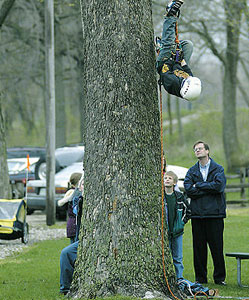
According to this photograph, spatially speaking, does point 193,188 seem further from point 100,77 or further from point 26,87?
point 26,87

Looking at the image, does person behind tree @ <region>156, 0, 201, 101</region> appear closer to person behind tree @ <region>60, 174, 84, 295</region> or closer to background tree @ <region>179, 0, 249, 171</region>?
person behind tree @ <region>60, 174, 84, 295</region>

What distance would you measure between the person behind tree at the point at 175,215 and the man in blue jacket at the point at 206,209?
0.91ft

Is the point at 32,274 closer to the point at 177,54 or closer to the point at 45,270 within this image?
the point at 45,270

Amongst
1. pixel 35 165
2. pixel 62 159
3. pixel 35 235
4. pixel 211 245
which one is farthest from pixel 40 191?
pixel 211 245

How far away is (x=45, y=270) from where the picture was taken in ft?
34.2

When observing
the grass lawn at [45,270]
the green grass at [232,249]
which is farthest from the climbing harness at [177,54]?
the green grass at [232,249]

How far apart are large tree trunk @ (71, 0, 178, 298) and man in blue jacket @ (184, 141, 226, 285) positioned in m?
1.94

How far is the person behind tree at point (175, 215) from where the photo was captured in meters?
8.75

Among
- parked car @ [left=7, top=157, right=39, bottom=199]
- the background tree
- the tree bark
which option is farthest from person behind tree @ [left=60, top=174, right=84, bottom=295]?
the tree bark

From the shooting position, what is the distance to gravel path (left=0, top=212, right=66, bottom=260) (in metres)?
13.1

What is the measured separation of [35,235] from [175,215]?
285 inches

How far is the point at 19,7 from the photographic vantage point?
27.4 meters

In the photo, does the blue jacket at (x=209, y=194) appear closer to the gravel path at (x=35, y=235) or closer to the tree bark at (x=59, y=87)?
the gravel path at (x=35, y=235)

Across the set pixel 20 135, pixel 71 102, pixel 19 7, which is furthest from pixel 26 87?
pixel 20 135
